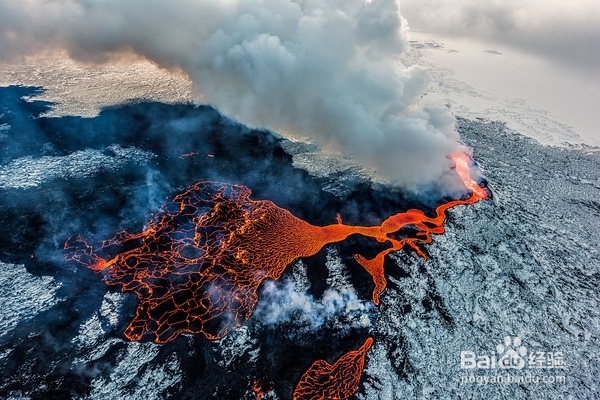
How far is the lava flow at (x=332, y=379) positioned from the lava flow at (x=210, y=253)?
3710 mm

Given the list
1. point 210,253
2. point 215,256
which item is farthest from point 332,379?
point 210,253

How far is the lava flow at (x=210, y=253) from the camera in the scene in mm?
18439

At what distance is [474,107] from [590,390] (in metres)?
34.3

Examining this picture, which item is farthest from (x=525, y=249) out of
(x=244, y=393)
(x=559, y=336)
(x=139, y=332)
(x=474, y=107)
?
(x=474, y=107)

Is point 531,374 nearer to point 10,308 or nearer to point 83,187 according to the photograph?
point 10,308

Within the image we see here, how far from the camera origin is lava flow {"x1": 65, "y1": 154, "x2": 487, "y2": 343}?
1844 centimetres

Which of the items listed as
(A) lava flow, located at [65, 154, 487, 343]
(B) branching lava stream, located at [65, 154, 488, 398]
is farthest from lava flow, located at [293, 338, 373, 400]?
(A) lava flow, located at [65, 154, 487, 343]

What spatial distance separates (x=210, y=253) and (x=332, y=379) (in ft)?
30.0

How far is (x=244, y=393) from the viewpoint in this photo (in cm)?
1559

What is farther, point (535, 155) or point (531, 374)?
point (535, 155)

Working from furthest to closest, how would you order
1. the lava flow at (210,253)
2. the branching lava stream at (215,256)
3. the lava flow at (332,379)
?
the lava flow at (210,253) → the branching lava stream at (215,256) → the lava flow at (332,379)

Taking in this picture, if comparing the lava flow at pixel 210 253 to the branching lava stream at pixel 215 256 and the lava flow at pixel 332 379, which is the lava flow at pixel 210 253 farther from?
the lava flow at pixel 332 379

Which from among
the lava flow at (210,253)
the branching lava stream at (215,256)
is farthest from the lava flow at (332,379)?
the lava flow at (210,253)

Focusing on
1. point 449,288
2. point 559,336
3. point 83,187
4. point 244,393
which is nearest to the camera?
point 244,393
